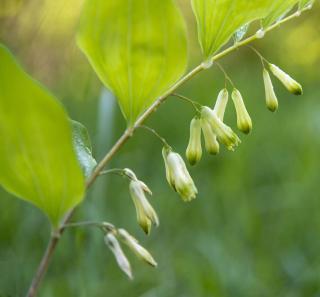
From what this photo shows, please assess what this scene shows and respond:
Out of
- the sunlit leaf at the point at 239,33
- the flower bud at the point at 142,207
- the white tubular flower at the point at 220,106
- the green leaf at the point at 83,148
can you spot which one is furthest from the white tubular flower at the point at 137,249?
the sunlit leaf at the point at 239,33

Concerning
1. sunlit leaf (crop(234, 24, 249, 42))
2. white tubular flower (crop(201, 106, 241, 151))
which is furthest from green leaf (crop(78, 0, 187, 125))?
A: sunlit leaf (crop(234, 24, 249, 42))

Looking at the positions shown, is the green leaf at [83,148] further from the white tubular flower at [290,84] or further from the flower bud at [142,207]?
the white tubular flower at [290,84]

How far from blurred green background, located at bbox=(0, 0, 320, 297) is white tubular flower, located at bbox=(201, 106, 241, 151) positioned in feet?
2.59

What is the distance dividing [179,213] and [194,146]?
202 centimetres

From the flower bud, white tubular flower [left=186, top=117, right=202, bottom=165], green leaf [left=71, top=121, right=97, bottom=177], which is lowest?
the flower bud

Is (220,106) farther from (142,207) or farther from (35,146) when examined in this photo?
(35,146)

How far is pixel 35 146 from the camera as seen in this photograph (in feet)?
3.34

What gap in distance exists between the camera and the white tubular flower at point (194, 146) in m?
1.24

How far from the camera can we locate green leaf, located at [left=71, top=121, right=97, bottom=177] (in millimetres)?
1261

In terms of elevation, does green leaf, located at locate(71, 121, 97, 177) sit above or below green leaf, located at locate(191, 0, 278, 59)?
below

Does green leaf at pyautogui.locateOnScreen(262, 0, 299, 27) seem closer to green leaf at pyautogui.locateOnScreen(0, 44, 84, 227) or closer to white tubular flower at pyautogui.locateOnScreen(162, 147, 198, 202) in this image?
white tubular flower at pyautogui.locateOnScreen(162, 147, 198, 202)

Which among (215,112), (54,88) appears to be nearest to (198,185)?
(54,88)

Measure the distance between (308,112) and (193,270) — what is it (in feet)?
9.05

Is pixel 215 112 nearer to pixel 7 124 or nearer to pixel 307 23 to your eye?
pixel 7 124
